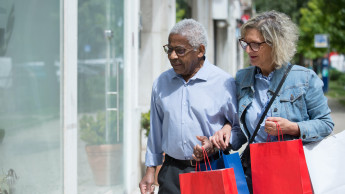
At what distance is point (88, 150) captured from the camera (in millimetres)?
4938

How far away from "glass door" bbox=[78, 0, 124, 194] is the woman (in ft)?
7.48

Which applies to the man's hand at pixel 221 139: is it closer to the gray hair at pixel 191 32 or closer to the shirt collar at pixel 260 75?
the shirt collar at pixel 260 75

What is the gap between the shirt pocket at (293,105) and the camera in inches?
100

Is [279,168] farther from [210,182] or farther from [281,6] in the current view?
[281,6]

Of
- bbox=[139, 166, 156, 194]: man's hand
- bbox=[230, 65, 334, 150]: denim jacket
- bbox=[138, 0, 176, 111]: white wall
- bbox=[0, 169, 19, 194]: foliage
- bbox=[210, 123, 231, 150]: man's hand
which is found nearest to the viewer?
Answer: bbox=[230, 65, 334, 150]: denim jacket

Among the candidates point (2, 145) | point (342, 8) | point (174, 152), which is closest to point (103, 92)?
point (2, 145)

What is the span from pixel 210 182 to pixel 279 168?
0.37m

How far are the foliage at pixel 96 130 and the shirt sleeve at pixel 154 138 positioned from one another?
1.64m

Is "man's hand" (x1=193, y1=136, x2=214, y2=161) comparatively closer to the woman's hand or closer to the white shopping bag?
the woman's hand

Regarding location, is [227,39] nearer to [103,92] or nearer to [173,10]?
[173,10]

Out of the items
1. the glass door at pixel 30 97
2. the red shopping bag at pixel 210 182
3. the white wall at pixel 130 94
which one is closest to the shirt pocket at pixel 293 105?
the red shopping bag at pixel 210 182

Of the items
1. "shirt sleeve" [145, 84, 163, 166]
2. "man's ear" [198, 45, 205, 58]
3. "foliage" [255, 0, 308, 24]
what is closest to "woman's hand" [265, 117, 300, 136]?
"man's ear" [198, 45, 205, 58]

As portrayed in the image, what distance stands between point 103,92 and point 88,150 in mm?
705

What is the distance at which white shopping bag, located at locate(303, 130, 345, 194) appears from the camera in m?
2.42
